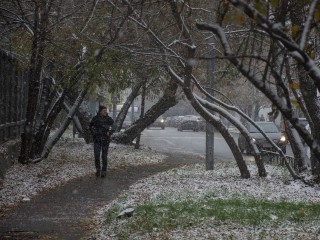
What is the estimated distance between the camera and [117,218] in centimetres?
816

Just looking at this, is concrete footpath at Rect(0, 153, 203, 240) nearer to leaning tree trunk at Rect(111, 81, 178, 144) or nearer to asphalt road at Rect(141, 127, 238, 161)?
leaning tree trunk at Rect(111, 81, 178, 144)

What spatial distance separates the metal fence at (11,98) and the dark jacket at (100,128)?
316 centimetres

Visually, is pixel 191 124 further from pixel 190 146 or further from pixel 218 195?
pixel 218 195

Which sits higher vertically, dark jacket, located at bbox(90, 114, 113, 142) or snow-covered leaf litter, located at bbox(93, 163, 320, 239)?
dark jacket, located at bbox(90, 114, 113, 142)

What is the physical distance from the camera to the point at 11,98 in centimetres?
1816

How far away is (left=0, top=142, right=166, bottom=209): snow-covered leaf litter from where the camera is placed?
1104cm

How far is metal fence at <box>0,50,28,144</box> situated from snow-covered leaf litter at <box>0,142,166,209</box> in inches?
66.3

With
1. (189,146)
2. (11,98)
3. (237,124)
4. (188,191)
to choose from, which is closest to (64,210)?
(188,191)

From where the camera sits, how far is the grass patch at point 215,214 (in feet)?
24.7

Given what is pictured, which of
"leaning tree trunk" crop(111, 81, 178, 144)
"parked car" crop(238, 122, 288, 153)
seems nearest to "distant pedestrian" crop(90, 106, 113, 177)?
"leaning tree trunk" crop(111, 81, 178, 144)

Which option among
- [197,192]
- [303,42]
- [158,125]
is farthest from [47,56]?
[158,125]

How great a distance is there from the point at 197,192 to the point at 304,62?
683cm

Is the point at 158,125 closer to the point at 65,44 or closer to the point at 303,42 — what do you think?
the point at 65,44

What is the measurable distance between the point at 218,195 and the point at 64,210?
9.77ft
